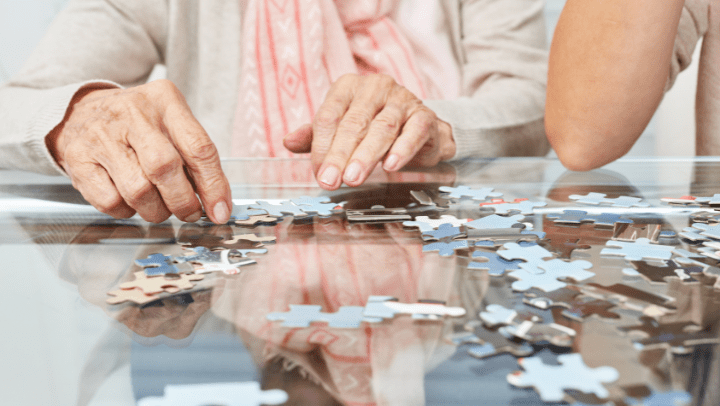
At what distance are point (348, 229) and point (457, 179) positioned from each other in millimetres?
353

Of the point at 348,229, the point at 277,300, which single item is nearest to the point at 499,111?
the point at 348,229

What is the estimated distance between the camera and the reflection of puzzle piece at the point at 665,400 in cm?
28

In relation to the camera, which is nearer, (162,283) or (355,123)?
(162,283)

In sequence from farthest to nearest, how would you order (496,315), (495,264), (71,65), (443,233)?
(71,65), (443,233), (495,264), (496,315)

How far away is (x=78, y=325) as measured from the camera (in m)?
0.40

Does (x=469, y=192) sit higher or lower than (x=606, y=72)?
lower

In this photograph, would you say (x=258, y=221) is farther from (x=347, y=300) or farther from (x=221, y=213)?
(x=347, y=300)

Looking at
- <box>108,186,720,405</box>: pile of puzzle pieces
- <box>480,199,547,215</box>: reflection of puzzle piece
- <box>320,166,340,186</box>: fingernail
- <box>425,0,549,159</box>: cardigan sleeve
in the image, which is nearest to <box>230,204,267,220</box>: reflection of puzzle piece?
<box>108,186,720,405</box>: pile of puzzle pieces

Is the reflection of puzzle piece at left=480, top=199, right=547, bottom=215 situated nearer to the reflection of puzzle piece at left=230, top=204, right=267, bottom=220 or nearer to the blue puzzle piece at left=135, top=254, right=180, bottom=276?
the reflection of puzzle piece at left=230, top=204, right=267, bottom=220

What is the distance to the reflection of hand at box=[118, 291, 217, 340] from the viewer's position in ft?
1.28

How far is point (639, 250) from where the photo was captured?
1.72ft

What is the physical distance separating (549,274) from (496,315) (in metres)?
0.11

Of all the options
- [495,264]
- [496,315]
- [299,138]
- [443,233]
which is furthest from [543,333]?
[299,138]

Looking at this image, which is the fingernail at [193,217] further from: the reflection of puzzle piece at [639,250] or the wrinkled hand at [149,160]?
the reflection of puzzle piece at [639,250]
